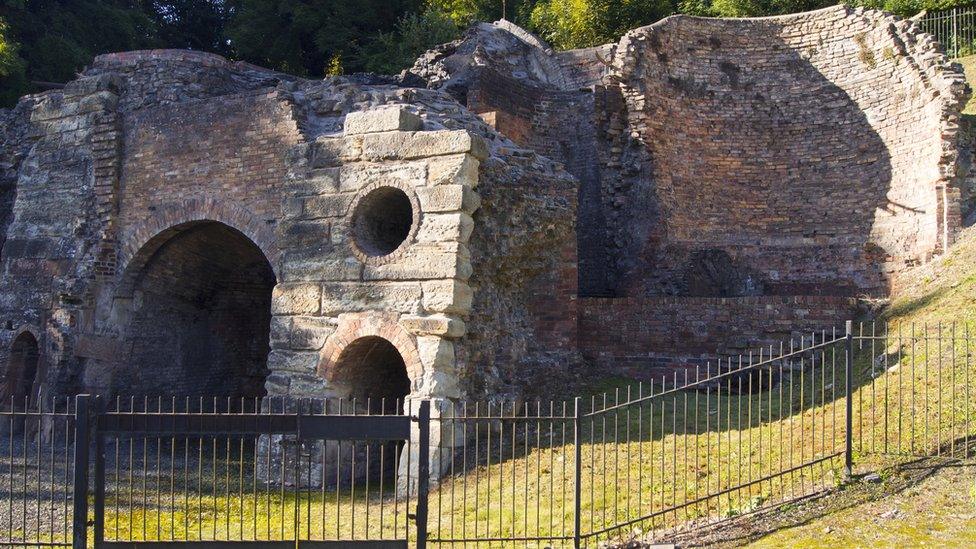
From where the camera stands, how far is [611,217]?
59.6 ft

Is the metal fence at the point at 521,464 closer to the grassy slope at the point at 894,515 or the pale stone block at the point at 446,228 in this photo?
the grassy slope at the point at 894,515

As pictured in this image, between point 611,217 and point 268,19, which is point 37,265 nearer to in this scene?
point 611,217

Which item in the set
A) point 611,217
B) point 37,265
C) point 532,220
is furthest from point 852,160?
point 37,265

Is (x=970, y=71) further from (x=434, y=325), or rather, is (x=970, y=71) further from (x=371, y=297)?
(x=371, y=297)

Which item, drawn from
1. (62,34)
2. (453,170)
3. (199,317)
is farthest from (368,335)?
(62,34)

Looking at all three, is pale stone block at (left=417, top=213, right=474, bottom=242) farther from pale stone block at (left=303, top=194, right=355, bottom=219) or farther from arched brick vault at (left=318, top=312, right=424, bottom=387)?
pale stone block at (left=303, top=194, right=355, bottom=219)

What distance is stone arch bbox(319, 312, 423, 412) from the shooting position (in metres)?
11.8

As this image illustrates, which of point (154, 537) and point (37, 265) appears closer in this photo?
point (154, 537)

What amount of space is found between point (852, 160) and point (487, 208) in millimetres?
8782

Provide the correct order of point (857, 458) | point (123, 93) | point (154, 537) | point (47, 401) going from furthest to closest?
point (123, 93)
point (47, 401)
point (154, 537)
point (857, 458)

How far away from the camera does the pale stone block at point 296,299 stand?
12555 mm

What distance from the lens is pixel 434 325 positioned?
38.2ft

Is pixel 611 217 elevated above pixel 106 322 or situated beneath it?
elevated above

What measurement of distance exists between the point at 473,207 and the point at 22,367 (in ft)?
28.3
